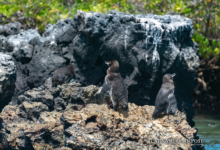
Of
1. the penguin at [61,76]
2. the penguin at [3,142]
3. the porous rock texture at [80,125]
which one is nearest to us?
the porous rock texture at [80,125]

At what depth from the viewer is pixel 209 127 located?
9945 mm

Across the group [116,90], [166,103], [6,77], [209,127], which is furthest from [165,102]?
[209,127]

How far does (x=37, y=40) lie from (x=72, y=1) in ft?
20.5

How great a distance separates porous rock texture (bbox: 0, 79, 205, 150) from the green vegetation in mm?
5471

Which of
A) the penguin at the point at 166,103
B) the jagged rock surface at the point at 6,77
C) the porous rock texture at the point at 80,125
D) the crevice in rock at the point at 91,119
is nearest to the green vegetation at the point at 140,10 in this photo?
the jagged rock surface at the point at 6,77

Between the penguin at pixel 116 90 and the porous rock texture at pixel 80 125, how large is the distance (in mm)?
234

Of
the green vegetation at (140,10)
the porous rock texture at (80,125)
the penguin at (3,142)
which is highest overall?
the green vegetation at (140,10)

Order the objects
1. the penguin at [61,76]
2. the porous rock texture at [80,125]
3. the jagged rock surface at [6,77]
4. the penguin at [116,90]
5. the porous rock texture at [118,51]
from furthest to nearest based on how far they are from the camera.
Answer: the porous rock texture at [118,51], the penguin at [61,76], the jagged rock surface at [6,77], the penguin at [116,90], the porous rock texture at [80,125]

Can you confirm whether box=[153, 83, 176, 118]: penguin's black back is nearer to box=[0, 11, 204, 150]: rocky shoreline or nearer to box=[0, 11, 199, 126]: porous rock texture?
box=[0, 11, 204, 150]: rocky shoreline

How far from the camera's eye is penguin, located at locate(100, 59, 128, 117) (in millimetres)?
5785

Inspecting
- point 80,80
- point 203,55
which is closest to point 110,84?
point 80,80

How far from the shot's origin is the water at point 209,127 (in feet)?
26.7

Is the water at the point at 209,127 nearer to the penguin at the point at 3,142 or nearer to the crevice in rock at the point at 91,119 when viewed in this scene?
the crevice in rock at the point at 91,119

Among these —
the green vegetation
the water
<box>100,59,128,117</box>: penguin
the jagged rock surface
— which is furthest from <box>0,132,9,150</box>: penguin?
the green vegetation
